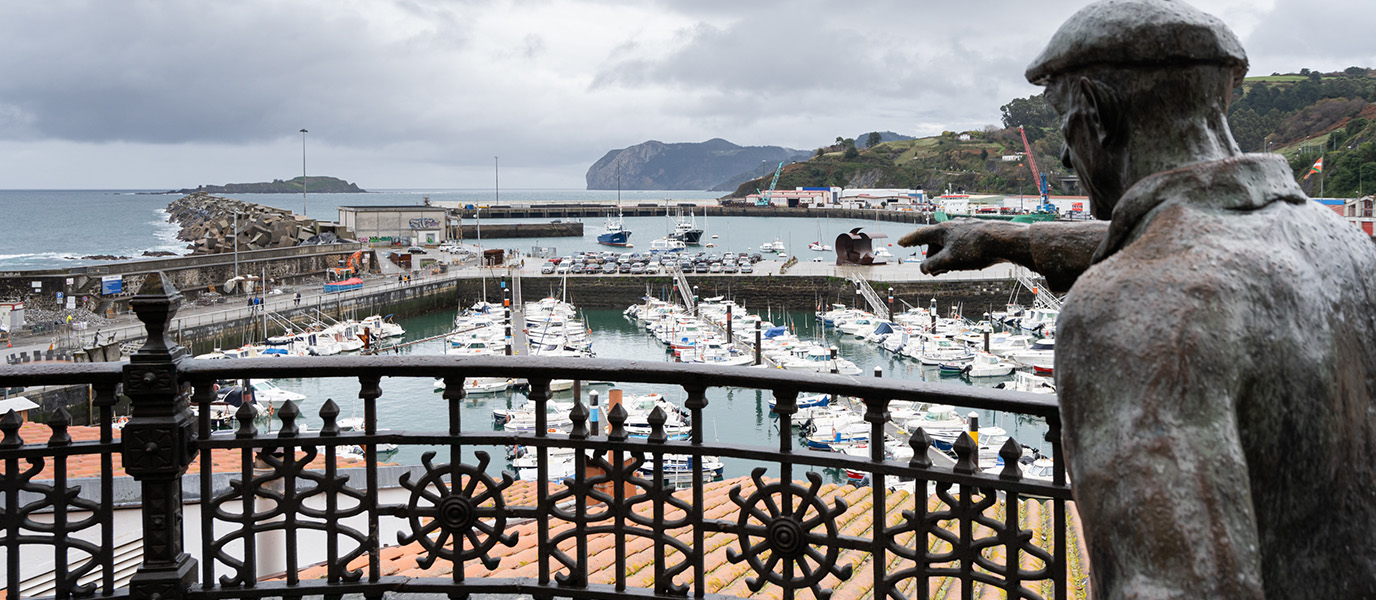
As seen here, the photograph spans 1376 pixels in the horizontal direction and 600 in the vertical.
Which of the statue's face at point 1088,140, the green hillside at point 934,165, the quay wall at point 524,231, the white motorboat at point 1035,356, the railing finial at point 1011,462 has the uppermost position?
the green hillside at point 934,165

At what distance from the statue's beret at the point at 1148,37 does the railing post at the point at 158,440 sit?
2837 mm

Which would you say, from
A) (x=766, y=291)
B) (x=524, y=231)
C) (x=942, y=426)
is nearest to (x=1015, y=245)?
(x=942, y=426)

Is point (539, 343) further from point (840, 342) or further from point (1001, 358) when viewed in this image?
point (1001, 358)

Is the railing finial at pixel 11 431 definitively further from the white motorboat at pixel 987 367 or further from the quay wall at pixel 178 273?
the white motorboat at pixel 987 367

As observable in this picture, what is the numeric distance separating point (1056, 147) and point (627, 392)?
34643 millimetres

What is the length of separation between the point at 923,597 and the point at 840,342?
45.4 meters

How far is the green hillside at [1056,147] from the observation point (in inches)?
2000

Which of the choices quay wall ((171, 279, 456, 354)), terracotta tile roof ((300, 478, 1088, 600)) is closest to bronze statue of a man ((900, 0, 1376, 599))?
terracotta tile roof ((300, 478, 1088, 600))

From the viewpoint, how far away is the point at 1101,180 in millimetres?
1397

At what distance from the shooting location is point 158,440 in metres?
3.09

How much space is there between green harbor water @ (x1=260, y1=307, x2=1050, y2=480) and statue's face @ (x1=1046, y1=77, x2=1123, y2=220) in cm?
2315

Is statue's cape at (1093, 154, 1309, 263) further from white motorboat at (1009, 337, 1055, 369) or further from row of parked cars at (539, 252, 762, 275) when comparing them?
row of parked cars at (539, 252, 762, 275)

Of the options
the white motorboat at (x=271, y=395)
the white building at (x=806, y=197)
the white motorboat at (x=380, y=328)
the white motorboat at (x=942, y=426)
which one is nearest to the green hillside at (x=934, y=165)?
the white building at (x=806, y=197)

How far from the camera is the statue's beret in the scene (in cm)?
129
